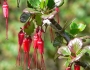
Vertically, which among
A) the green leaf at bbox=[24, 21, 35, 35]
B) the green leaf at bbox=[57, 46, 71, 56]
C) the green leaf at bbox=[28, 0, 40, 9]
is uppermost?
the green leaf at bbox=[28, 0, 40, 9]

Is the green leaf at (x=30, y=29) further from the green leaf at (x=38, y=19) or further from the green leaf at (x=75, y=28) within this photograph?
the green leaf at (x=75, y=28)

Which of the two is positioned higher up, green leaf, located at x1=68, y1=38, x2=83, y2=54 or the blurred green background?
green leaf, located at x1=68, y1=38, x2=83, y2=54

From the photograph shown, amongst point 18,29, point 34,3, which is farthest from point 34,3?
point 18,29

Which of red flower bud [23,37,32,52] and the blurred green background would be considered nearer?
red flower bud [23,37,32,52]

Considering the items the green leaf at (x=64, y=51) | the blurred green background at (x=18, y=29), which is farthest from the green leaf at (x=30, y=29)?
the blurred green background at (x=18, y=29)

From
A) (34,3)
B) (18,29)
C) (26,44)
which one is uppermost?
(34,3)

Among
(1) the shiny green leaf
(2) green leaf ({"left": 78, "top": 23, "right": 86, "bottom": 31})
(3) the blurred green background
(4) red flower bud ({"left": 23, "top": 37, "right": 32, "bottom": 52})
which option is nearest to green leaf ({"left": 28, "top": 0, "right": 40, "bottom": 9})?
(1) the shiny green leaf

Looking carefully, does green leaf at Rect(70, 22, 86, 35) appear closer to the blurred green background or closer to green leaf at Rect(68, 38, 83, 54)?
green leaf at Rect(68, 38, 83, 54)

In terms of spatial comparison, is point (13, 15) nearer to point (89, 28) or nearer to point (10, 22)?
point (10, 22)

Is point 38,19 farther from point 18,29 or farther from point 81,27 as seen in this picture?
point 18,29
